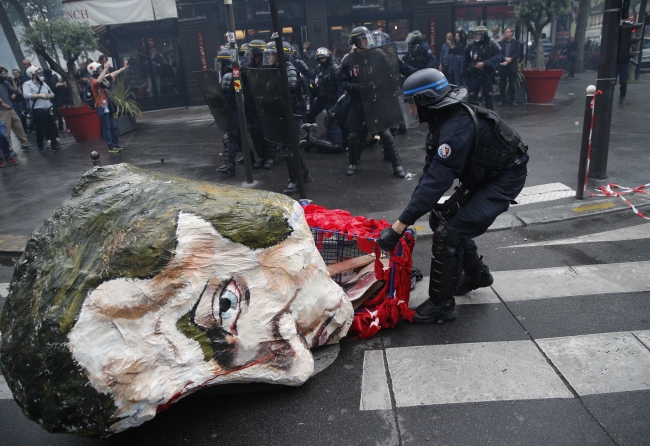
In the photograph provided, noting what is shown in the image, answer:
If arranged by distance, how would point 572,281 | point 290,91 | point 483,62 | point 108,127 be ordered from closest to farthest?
point 572,281, point 290,91, point 108,127, point 483,62

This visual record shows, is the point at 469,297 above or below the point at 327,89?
below

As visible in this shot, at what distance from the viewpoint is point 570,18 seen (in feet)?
81.6

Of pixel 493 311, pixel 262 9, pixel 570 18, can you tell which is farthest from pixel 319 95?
pixel 570 18

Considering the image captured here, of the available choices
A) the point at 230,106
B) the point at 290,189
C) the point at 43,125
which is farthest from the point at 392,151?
the point at 43,125

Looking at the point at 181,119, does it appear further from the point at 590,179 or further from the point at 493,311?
the point at 493,311

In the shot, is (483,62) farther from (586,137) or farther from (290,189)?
→ (290,189)

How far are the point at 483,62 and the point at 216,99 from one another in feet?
20.2

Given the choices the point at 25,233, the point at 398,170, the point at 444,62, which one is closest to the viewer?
the point at 25,233

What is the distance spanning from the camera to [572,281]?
14.1 feet

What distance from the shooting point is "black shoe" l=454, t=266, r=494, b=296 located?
407cm

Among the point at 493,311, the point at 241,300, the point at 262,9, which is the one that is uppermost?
the point at 262,9

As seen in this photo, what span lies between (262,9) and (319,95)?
33.0ft

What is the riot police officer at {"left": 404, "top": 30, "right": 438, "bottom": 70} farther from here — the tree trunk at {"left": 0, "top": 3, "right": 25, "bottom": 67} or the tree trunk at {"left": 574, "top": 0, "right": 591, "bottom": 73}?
the tree trunk at {"left": 0, "top": 3, "right": 25, "bottom": 67}

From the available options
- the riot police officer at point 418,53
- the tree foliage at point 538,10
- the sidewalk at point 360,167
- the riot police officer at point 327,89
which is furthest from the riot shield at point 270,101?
the tree foliage at point 538,10
